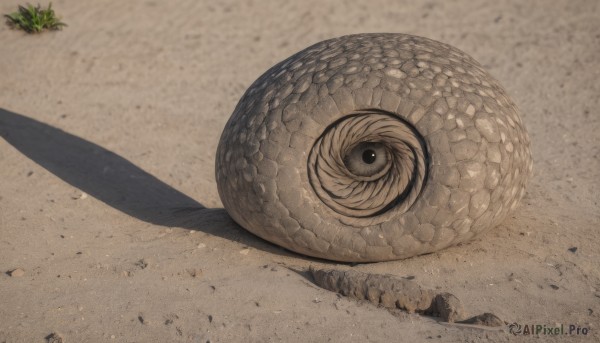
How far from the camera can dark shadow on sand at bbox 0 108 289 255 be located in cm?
639

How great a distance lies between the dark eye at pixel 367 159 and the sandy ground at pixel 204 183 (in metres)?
0.68

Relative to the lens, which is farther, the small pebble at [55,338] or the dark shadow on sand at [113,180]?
the dark shadow on sand at [113,180]

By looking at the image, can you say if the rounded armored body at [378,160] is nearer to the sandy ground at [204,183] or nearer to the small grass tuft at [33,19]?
the sandy ground at [204,183]

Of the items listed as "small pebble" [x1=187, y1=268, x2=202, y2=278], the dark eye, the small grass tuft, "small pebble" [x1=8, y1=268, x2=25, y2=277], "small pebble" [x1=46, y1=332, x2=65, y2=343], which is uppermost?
the small grass tuft

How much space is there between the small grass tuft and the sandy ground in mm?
265

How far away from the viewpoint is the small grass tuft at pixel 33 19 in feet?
38.7

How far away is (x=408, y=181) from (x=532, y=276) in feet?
3.65

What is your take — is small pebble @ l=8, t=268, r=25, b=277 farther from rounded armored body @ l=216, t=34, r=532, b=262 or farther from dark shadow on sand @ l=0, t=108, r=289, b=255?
rounded armored body @ l=216, t=34, r=532, b=262

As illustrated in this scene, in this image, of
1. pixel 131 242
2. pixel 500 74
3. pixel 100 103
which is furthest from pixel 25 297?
pixel 500 74

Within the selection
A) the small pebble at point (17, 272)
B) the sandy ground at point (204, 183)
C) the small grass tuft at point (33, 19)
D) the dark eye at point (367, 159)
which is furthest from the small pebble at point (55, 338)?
the small grass tuft at point (33, 19)

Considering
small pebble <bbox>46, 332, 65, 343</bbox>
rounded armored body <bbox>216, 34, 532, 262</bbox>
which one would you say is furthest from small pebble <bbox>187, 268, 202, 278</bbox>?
small pebble <bbox>46, 332, 65, 343</bbox>

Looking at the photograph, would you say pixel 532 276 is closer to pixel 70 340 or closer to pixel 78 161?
pixel 70 340

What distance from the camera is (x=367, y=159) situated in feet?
17.5

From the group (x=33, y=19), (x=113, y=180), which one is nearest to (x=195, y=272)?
(x=113, y=180)
